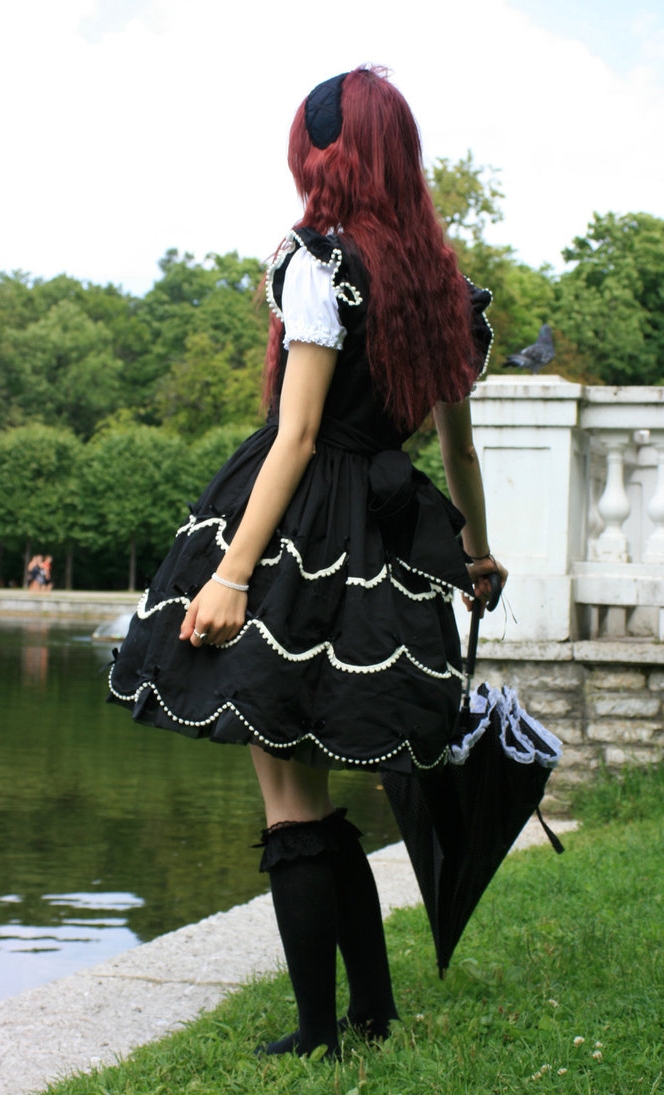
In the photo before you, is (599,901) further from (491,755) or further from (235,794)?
(235,794)

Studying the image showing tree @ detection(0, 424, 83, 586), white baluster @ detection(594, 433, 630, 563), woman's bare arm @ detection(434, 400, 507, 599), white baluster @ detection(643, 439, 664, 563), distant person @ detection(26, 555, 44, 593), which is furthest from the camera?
tree @ detection(0, 424, 83, 586)

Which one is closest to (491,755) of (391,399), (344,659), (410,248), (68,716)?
(344,659)

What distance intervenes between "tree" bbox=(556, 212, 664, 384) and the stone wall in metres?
37.8

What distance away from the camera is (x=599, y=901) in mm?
3914

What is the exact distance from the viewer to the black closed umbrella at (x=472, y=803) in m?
2.82

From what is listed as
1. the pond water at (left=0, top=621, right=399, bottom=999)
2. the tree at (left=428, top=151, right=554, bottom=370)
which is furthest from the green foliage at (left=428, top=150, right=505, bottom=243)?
the pond water at (left=0, top=621, right=399, bottom=999)

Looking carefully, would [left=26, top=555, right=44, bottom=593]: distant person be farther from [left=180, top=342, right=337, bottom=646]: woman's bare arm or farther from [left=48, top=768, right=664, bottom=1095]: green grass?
[left=180, top=342, right=337, bottom=646]: woman's bare arm

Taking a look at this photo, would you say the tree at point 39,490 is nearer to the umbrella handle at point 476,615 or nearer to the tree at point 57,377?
the tree at point 57,377

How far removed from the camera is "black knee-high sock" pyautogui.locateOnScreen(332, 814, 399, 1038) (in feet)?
8.66

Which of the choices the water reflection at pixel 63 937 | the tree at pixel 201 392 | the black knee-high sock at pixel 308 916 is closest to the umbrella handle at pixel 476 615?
the black knee-high sock at pixel 308 916

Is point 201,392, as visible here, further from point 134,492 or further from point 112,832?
point 112,832

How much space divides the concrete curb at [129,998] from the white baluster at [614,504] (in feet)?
9.08

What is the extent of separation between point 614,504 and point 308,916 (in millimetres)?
4401

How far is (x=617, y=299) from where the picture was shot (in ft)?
154
